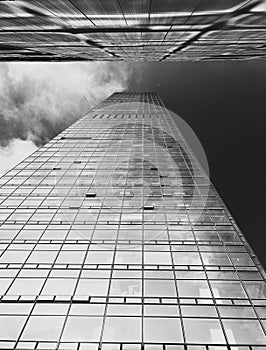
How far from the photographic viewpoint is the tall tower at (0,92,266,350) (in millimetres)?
18234

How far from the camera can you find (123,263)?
79.8ft

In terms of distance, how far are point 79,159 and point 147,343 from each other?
32.9 m

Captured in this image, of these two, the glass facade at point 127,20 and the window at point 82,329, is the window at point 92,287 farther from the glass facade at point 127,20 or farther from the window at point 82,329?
the glass facade at point 127,20

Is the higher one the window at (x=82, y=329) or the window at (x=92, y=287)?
the window at (x=82, y=329)

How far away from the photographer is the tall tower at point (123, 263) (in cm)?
1823

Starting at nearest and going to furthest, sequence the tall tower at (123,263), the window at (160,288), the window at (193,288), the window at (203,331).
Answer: the window at (203,331) → the tall tower at (123,263) → the window at (160,288) → the window at (193,288)

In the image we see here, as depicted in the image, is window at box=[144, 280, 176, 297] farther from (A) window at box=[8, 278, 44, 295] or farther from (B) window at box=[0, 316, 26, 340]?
(B) window at box=[0, 316, 26, 340]

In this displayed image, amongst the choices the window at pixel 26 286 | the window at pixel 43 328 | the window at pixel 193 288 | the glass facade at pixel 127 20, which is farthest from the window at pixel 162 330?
the glass facade at pixel 127 20

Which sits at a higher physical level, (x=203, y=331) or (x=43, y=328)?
(x=43, y=328)

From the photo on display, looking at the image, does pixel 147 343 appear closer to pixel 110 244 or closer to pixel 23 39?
pixel 110 244

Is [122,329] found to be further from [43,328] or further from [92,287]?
[92,287]

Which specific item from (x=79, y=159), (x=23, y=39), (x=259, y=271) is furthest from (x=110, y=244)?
(x=79, y=159)

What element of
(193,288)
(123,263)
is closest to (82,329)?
(123,263)

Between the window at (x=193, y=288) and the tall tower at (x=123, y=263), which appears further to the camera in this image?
the window at (x=193, y=288)
